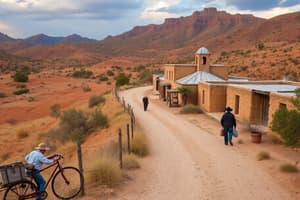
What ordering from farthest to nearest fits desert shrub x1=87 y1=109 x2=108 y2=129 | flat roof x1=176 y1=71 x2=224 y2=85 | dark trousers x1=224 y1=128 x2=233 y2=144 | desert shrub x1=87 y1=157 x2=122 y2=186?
flat roof x1=176 y1=71 x2=224 y2=85 < desert shrub x1=87 y1=109 x2=108 y2=129 < dark trousers x1=224 y1=128 x2=233 y2=144 < desert shrub x1=87 y1=157 x2=122 y2=186

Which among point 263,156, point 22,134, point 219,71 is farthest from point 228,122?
point 219,71

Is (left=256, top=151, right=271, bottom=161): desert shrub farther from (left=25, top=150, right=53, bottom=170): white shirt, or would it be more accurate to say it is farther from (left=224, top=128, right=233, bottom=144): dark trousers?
(left=25, top=150, right=53, bottom=170): white shirt

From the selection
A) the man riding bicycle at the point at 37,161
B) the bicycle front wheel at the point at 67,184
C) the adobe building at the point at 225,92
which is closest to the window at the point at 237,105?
the adobe building at the point at 225,92

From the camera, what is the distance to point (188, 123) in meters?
21.8

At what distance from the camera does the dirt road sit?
9.27m

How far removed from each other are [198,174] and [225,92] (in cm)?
1615

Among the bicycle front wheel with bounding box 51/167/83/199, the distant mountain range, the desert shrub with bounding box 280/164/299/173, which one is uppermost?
the distant mountain range

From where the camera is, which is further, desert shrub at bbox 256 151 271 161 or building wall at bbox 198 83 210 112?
building wall at bbox 198 83 210 112

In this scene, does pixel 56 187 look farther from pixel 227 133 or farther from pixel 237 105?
pixel 237 105

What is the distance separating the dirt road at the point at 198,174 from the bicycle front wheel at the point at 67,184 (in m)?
1.30

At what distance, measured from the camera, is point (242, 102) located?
2145 centimetres

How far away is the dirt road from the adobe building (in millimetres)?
4261

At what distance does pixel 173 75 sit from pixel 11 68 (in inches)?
2825

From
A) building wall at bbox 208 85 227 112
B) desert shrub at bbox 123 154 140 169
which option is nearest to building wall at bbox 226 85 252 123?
building wall at bbox 208 85 227 112
